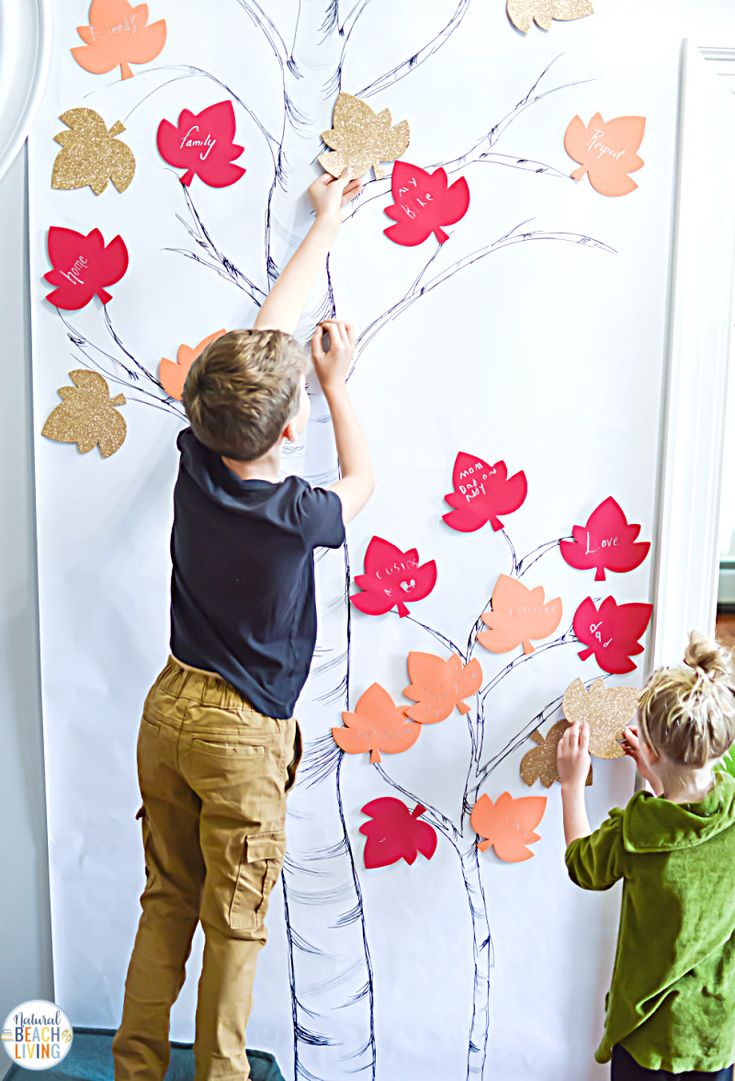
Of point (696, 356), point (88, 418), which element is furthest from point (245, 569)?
point (696, 356)

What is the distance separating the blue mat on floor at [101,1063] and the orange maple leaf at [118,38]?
1486mm

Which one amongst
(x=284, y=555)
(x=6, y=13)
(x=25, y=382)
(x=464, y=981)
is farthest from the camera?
(x=464, y=981)

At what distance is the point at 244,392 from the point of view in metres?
1.16

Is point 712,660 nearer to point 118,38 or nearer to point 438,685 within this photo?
point 438,685

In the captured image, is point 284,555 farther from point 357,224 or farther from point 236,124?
point 236,124

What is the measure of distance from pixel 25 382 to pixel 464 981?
1.18m

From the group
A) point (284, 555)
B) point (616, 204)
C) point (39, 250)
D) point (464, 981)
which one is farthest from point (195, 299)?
point (464, 981)

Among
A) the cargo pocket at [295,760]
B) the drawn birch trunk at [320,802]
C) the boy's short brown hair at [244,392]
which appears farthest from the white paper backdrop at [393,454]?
the boy's short brown hair at [244,392]

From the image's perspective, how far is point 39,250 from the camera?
1.39m

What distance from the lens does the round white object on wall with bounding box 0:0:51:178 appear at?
1327 mm

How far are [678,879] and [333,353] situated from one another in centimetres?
84

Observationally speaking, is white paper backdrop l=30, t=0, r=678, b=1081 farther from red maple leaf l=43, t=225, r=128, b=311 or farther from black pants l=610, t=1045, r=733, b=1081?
black pants l=610, t=1045, r=733, b=1081

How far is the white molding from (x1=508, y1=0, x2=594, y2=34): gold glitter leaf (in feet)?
0.53

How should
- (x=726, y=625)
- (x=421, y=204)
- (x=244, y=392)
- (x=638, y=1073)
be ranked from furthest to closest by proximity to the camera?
(x=726, y=625), (x=421, y=204), (x=638, y=1073), (x=244, y=392)
